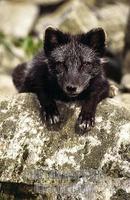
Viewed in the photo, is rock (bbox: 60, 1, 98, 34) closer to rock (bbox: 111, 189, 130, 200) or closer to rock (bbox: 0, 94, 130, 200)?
rock (bbox: 0, 94, 130, 200)

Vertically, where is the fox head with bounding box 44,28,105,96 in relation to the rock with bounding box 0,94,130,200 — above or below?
above

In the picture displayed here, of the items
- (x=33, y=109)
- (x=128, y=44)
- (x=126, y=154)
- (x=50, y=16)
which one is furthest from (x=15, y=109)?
(x=50, y=16)

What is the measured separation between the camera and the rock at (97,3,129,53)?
19.4 m

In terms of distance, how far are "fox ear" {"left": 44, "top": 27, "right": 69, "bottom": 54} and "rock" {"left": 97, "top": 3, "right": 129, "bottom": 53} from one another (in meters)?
8.67

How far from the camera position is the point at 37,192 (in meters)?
9.30

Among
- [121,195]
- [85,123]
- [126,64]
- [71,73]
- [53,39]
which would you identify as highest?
[53,39]

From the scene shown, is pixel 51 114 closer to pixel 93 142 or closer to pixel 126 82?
pixel 93 142

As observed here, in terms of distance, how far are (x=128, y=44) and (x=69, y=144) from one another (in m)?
8.46

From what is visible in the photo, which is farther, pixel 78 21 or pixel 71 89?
pixel 78 21

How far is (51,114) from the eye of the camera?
9.90 m

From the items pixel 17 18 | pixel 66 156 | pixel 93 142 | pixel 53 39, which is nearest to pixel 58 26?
pixel 17 18

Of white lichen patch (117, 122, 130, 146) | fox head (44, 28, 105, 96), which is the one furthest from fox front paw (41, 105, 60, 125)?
white lichen patch (117, 122, 130, 146)

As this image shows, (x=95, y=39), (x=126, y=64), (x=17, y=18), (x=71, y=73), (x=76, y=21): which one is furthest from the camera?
(x=17, y=18)

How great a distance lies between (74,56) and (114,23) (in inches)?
428
